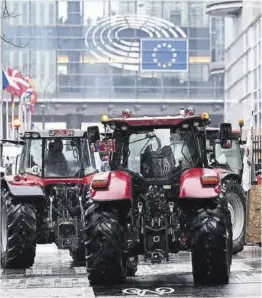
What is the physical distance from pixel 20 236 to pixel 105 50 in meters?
63.5

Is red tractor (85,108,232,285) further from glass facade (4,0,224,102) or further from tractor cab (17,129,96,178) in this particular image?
glass facade (4,0,224,102)

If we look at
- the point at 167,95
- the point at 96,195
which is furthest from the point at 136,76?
the point at 96,195

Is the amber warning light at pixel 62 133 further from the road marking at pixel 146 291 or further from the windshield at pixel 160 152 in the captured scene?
the road marking at pixel 146 291

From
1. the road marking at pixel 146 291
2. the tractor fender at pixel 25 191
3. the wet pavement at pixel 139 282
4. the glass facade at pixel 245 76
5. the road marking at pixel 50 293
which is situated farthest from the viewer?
the glass facade at pixel 245 76

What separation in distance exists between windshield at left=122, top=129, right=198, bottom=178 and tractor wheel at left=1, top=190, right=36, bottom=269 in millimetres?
2804

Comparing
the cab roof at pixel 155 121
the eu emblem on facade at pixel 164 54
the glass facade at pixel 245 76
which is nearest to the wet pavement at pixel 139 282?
the cab roof at pixel 155 121

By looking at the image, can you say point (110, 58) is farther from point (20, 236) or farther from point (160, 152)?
point (160, 152)

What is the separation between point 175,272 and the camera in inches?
633

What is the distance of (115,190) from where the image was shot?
13.9 meters

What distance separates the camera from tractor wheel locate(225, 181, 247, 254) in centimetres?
1928

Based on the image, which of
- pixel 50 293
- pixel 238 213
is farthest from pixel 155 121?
pixel 238 213

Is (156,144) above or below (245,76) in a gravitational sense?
below

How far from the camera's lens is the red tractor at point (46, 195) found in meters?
17.1

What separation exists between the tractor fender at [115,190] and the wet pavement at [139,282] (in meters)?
1.09
